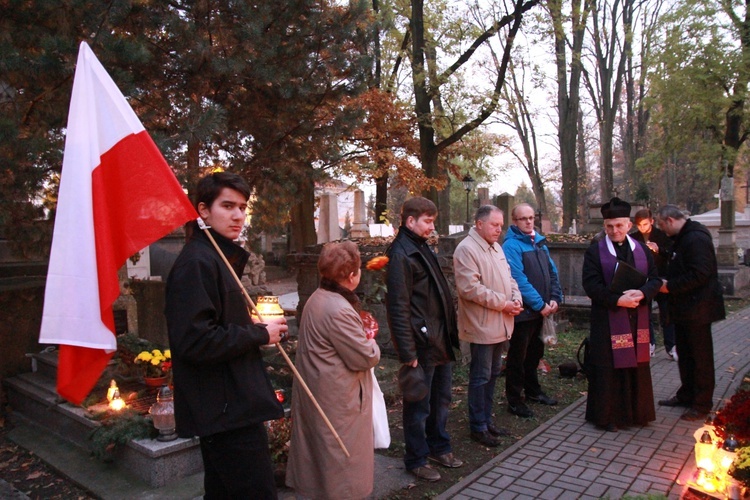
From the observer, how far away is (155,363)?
5.48 meters

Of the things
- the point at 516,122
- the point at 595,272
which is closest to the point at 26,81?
the point at 595,272

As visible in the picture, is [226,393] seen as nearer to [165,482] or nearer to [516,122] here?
[165,482]

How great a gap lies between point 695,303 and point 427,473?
9.93 ft

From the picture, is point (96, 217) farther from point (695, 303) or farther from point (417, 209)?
point (695, 303)

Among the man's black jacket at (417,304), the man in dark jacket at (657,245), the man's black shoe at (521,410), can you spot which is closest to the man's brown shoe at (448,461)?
the man's black jacket at (417,304)

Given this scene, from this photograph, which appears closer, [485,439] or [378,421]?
[378,421]

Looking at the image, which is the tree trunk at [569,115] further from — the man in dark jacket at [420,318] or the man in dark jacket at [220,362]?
the man in dark jacket at [220,362]

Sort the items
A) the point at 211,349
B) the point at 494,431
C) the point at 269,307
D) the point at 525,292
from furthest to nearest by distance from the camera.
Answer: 1. the point at 525,292
2. the point at 494,431
3. the point at 269,307
4. the point at 211,349

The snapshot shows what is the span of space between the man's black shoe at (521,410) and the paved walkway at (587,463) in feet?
0.81

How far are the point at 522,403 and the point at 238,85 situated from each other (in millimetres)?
4614

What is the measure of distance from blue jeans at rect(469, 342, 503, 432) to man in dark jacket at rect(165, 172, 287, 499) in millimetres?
2529

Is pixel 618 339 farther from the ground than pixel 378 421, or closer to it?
farther from the ground

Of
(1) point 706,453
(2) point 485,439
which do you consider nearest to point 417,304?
(2) point 485,439

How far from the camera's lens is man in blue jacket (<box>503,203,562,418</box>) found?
5438 mm
